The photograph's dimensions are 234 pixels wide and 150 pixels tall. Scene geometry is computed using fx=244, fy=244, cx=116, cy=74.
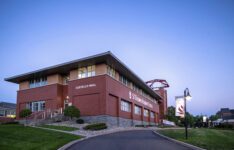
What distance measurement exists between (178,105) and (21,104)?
3404 centimetres

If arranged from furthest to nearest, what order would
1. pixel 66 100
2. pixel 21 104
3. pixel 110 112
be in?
pixel 21 104 → pixel 66 100 → pixel 110 112

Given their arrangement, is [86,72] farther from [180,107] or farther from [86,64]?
[180,107]

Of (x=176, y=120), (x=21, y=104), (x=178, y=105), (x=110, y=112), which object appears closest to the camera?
(x=178, y=105)

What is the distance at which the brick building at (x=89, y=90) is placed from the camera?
34.8m

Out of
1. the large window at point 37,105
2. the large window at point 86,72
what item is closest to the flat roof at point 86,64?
the large window at point 86,72

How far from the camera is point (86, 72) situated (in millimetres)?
37312

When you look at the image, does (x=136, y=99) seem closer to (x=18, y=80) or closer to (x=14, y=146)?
(x=18, y=80)

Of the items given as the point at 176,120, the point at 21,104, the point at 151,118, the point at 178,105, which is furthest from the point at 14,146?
the point at 176,120

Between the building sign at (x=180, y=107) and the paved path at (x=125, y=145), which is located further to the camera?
the building sign at (x=180, y=107)

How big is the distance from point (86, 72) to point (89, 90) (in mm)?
3062

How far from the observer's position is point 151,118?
199ft

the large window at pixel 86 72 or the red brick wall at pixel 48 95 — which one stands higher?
the large window at pixel 86 72

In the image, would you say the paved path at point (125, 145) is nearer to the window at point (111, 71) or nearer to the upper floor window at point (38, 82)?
the window at point (111, 71)

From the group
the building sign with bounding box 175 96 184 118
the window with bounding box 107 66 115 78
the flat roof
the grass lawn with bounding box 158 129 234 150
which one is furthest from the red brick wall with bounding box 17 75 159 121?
the building sign with bounding box 175 96 184 118
